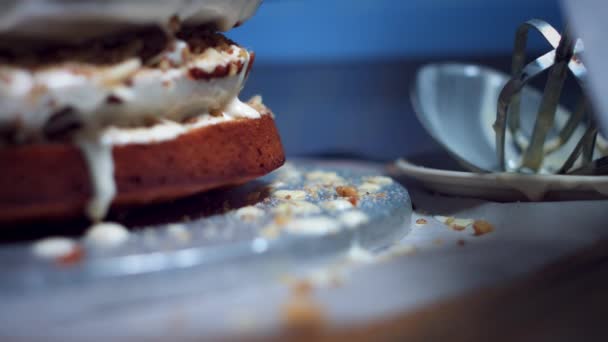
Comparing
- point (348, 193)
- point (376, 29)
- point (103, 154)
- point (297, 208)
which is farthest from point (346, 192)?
point (376, 29)

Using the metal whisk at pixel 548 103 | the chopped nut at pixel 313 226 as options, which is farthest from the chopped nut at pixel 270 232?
the metal whisk at pixel 548 103

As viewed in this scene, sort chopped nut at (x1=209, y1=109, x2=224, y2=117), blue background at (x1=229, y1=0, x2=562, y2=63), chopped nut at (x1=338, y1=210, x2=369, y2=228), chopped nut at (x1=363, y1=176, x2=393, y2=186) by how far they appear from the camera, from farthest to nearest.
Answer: blue background at (x1=229, y1=0, x2=562, y2=63)
chopped nut at (x1=363, y1=176, x2=393, y2=186)
chopped nut at (x1=209, y1=109, x2=224, y2=117)
chopped nut at (x1=338, y1=210, x2=369, y2=228)

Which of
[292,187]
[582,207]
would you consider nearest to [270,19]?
[292,187]

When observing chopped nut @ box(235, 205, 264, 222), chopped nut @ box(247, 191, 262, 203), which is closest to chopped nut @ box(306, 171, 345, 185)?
chopped nut @ box(247, 191, 262, 203)

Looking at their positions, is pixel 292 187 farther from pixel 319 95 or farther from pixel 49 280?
pixel 319 95

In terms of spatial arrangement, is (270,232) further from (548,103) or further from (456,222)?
(548,103)

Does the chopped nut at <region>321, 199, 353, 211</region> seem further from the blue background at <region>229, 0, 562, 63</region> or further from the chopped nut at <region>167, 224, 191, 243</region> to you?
the blue background at <region>229, 0, 562, 63</region>

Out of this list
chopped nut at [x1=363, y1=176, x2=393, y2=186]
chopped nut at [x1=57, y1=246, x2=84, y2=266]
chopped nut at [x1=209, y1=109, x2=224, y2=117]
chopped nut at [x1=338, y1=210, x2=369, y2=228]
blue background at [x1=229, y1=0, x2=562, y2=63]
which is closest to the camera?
chopped nut at [x1=57, y1=246, x2=84, y2=266]

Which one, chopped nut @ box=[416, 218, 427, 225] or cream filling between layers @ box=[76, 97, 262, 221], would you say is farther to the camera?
chopped nut @ box=[416, 218, 427, 225]
